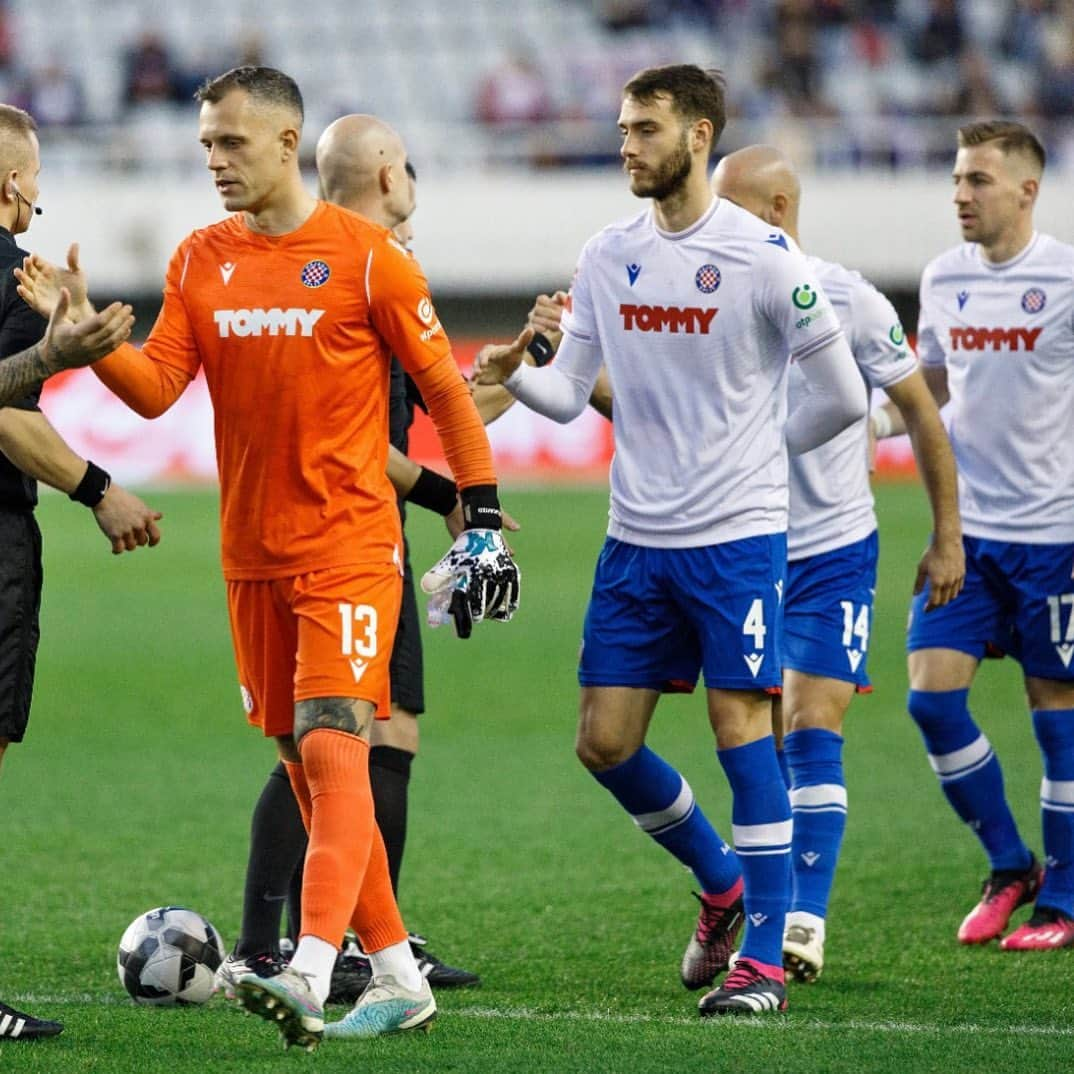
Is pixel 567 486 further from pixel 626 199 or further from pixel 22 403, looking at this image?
pixel 22 403

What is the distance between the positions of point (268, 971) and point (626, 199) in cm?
2040


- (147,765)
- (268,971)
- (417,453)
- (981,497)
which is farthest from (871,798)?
(417,453)

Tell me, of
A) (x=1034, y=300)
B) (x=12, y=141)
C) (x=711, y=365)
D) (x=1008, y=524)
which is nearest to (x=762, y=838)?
(x=711, y=365)

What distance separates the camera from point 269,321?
4930 millimetres

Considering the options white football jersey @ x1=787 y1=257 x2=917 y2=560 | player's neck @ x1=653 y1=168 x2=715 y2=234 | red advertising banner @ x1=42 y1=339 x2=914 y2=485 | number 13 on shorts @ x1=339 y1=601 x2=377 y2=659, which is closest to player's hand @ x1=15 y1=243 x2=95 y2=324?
number 13 on shorts @ x1=339 y1=601 x2=377 y2=659

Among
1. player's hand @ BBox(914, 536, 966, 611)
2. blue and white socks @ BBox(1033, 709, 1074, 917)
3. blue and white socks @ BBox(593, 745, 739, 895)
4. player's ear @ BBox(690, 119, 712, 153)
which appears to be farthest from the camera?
blue and white socks @ BBox(1033, 709, 1074, 917)

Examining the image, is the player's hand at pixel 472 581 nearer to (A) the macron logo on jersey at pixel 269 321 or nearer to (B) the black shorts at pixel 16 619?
(A) the macron logo on jersey at pixel 269 321

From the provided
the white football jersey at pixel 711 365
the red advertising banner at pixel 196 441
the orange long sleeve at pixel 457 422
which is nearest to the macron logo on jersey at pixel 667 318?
the white football jersey at pixel 711 365

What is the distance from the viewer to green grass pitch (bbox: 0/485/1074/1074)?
189 inches

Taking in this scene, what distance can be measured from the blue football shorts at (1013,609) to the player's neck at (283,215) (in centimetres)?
264

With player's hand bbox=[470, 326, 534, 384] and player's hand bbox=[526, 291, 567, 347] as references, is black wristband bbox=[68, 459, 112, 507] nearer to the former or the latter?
player's hand bbox=[470, 326, 534, 384]

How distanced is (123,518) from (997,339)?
3.10 metres

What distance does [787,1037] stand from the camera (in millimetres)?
4867

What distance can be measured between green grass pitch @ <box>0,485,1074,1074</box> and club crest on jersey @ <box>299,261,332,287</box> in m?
1.85
